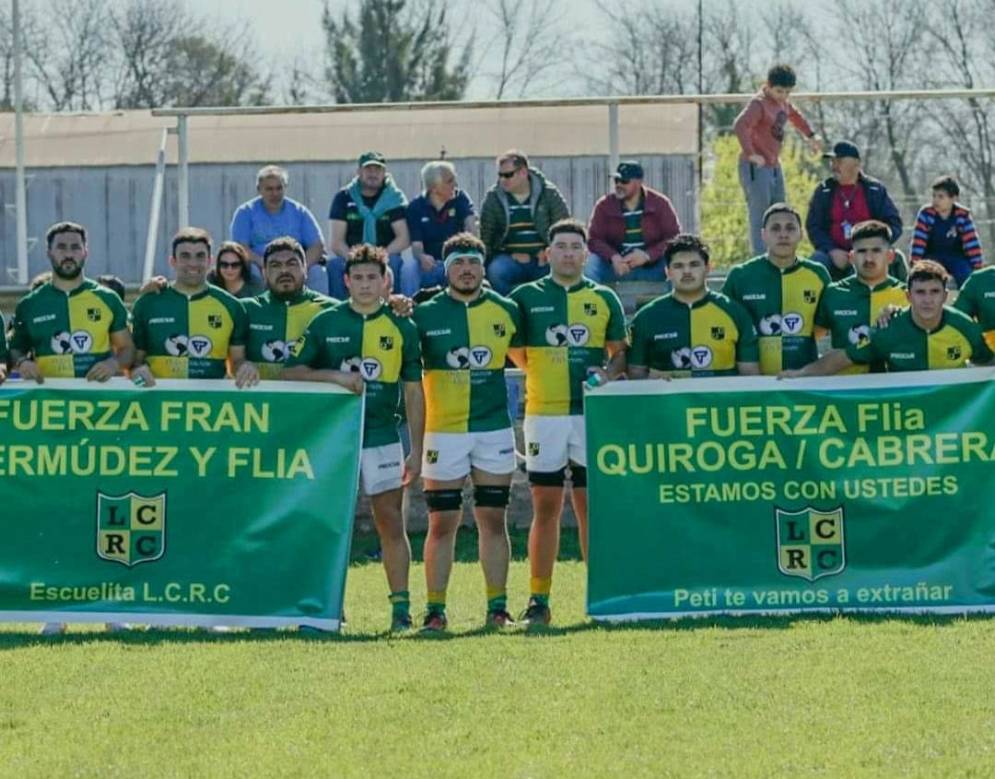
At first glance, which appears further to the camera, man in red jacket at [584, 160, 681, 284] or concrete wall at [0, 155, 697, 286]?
concrete wall at [0, 155, 697, 286]

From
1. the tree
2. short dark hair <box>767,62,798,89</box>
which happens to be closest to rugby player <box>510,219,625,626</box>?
short dark hair <box>767,62,798,89</box>

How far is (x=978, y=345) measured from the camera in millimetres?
11375

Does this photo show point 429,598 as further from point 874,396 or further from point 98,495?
point 874,396

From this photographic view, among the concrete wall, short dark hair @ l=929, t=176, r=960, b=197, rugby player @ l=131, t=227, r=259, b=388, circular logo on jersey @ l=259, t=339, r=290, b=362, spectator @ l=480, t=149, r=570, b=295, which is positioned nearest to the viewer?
rugby player @ l=131, t=227, r=259, b=388

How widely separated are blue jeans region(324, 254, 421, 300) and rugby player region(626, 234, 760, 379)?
4885 millimetres

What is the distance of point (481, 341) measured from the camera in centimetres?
1138

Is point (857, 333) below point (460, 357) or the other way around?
the other way around

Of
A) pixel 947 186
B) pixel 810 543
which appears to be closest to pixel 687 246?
pixel 810 543

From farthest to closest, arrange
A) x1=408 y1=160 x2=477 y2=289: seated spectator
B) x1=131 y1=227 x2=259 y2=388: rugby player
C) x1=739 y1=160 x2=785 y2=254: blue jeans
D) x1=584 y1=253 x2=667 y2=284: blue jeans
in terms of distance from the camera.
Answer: x1=739 y1=160 x2=785 y2=254: blue jeans, x1=408 y1=160 x2=477 y2=289: seated spectator, x1=584 y1=253 x2=667 y2=284: blue jeans, x1=131 y1=227 x2=259 y2=388: rugby player

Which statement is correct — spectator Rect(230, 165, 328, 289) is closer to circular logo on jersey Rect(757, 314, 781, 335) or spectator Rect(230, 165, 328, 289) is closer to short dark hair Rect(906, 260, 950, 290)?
circular logo on jersey Rect(757, 314, 781, 335)

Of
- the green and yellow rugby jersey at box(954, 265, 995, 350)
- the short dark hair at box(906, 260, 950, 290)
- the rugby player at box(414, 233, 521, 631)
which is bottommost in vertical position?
the rugby player at box(414, 233, 521, 631)

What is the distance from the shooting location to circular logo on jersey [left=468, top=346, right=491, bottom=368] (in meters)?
11.4

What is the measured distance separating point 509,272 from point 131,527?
206 inches

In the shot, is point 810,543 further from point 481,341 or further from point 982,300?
point 481,341
